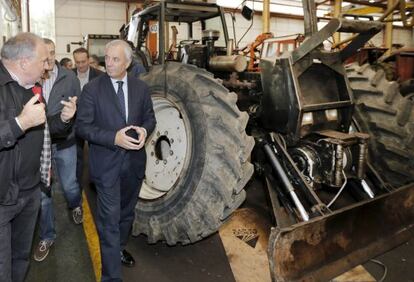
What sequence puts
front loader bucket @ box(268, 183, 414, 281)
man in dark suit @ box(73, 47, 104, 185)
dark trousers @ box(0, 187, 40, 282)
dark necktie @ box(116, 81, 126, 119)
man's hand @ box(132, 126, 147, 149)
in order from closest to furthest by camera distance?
dark trousers @ box(0, 187, 40, 282) → front loader bucket @ box(268, 183, 414, 281) → man's hand @ box(132, 126, 147, 149) → dark necktie @ box(116, 81, 126, 119) → man in dark suit @ box(73, 47, 104, 185)

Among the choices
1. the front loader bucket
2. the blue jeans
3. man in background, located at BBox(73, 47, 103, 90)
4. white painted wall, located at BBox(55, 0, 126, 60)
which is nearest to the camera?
the front loader bucket

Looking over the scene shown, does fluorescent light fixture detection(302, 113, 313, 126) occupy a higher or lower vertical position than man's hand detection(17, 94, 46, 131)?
lower

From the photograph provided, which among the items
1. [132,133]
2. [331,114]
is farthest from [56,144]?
[331,114]

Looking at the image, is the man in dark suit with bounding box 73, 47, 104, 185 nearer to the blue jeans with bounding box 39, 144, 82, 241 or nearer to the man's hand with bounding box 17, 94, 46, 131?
the blue jeans with bounding box 39, 144, 82, 241

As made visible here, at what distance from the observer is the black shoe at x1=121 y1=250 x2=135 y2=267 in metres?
3.11

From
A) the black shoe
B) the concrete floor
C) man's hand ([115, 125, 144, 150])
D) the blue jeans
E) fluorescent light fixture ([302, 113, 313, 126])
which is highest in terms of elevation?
fluorescent light fixture ([302, 113, 313, 126])

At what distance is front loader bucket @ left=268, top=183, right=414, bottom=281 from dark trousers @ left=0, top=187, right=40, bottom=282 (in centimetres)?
155

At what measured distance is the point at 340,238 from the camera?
258 centimetres

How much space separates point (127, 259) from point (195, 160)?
3.56ft

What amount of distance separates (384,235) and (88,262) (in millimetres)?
2485

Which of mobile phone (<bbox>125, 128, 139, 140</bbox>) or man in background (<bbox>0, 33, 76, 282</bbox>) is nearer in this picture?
man in background (<bbox>0, 33, 76, 282</bbox>)

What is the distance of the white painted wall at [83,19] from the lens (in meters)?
14.4

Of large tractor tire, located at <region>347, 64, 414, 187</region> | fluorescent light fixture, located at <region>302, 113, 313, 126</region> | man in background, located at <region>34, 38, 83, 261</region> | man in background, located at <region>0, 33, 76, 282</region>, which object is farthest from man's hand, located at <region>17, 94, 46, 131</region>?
large tractor tire, located at <region>347, 64, 414, 187</region>

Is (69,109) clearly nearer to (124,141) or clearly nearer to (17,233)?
(124,141)
